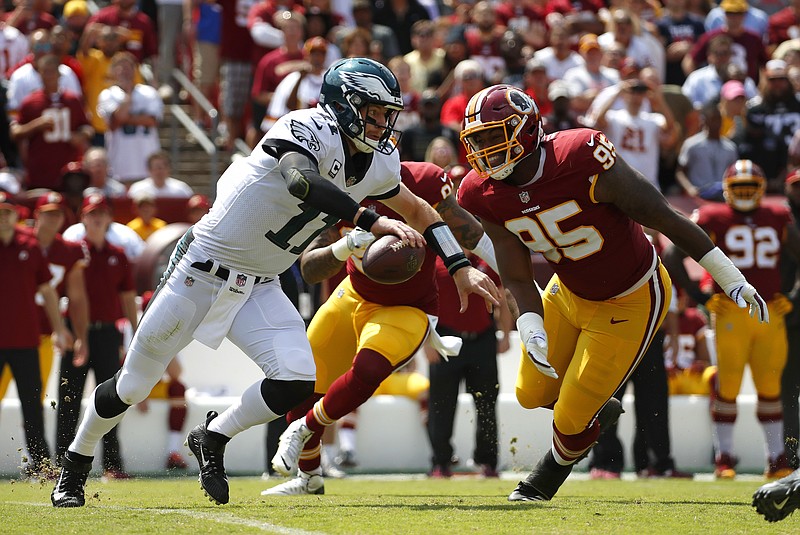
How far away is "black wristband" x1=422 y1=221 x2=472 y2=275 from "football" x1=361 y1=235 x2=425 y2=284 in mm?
205

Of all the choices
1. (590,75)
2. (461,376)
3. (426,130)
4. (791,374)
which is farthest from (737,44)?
(461,376)

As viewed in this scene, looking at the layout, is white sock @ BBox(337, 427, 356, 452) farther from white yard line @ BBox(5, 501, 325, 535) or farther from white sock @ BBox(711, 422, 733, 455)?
white yard line @ BBox(5, 501, 325, 535)

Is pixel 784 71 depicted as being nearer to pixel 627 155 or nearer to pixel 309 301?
pixel 627 155

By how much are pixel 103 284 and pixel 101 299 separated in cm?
11

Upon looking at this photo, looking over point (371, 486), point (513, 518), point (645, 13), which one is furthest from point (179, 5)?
point (513, 518)

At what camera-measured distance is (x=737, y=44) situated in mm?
13094

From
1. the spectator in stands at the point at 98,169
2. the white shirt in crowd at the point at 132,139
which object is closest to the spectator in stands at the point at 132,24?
the white shirt in crowd at the point at 132,139

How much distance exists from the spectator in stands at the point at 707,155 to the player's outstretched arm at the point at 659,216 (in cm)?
594

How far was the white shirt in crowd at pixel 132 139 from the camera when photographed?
11.6 metres

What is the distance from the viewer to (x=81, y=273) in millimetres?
8812

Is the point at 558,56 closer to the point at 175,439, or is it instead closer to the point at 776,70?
the point at 776,70

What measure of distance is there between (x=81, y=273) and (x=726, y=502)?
474 cm

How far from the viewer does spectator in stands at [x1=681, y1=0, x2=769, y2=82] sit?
13.0 m

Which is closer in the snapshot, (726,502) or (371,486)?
(726,502)
